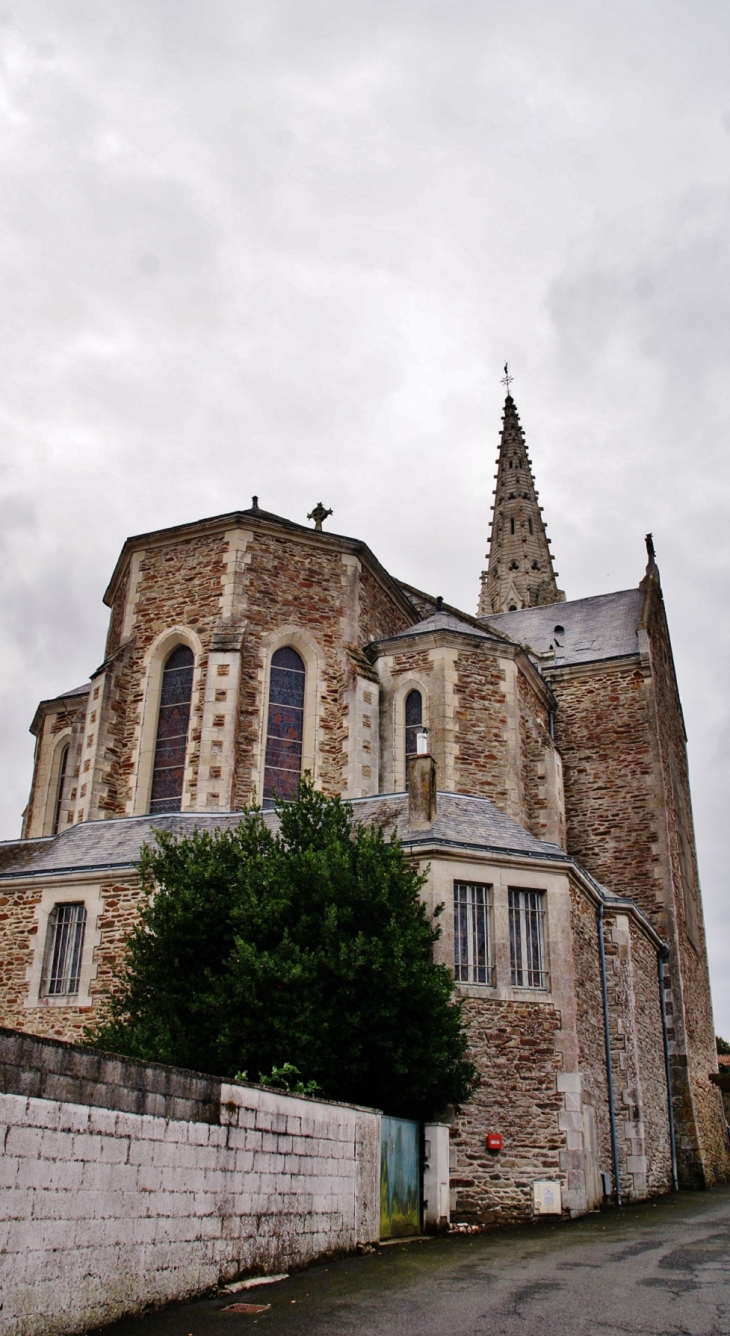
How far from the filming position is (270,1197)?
8461 millimetres

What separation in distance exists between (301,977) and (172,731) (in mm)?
9974

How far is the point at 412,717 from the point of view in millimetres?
21594

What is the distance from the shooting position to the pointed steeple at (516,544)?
45.2 metres

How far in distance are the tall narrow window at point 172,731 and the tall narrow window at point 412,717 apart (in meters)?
4.29

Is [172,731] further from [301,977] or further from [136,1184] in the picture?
[136,1184]

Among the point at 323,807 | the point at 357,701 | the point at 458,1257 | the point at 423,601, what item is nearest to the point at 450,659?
the point at 357,701

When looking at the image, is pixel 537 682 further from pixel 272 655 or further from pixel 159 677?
pixel 159 677

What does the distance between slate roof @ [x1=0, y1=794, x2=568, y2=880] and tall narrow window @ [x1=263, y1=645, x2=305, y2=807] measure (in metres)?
2.29

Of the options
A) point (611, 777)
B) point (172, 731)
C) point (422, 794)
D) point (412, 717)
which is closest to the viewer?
point (422, 794)

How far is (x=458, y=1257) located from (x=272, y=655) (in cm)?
1335

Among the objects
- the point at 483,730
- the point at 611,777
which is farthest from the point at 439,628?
the point at 611,777

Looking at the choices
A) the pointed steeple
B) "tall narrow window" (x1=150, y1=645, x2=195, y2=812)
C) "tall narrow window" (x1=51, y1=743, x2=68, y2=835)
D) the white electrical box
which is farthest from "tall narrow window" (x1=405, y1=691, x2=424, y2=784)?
the pointed steeple

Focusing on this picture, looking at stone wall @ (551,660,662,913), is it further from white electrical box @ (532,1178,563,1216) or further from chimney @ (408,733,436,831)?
white electrical box @ (532,1178,563,1216)

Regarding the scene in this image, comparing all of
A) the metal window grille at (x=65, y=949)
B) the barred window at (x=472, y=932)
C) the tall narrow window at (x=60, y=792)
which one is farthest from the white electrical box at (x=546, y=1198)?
the tall narrow window at (x=60, y=792)
